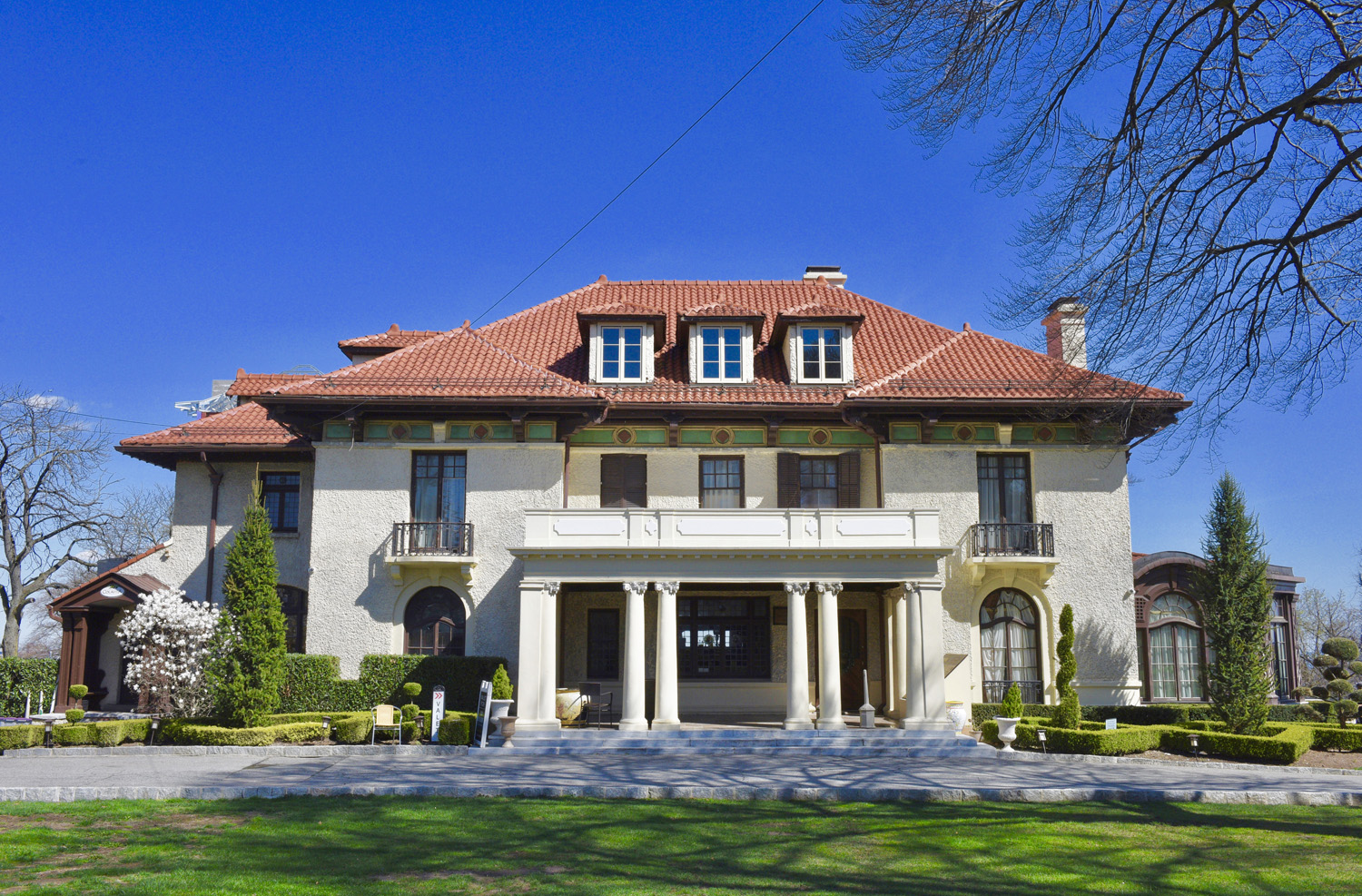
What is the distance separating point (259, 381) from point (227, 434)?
4.37 meters

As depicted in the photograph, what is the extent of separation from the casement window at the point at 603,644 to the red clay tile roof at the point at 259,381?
38.5 feet

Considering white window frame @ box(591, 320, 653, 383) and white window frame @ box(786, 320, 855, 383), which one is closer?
white window frame @ box(591, 320, 653, 383)

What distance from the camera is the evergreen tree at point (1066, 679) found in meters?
20.3

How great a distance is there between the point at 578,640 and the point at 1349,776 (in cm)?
1586

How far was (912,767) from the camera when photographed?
1758 cm

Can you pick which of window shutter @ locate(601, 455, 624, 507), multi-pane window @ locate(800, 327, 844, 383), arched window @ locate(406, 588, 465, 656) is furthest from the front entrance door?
arched window @ locate(406, 588, 465, 656)

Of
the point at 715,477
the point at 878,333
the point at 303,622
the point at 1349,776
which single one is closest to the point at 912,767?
the point at 1349,776

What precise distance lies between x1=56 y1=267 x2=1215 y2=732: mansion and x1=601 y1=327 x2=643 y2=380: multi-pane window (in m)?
0.06

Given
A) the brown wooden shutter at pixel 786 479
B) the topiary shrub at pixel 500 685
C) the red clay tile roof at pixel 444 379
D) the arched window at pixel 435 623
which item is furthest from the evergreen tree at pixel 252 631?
the brown wooden shutter at pixel 786 479

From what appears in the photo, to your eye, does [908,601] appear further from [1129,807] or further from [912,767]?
[1129,807]

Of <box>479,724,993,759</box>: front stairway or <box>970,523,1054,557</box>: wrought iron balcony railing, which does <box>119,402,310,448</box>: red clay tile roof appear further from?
<box>970,523,1054,557</box>: wrought iron balcony railing

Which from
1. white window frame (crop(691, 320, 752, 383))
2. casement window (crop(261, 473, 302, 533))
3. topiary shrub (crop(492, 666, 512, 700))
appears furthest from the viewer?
casement window (crop(261, 473, 302, 533))

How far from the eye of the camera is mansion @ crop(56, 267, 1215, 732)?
848 inches

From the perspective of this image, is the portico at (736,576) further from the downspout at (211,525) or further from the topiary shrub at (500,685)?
the downspout at (211,525)
